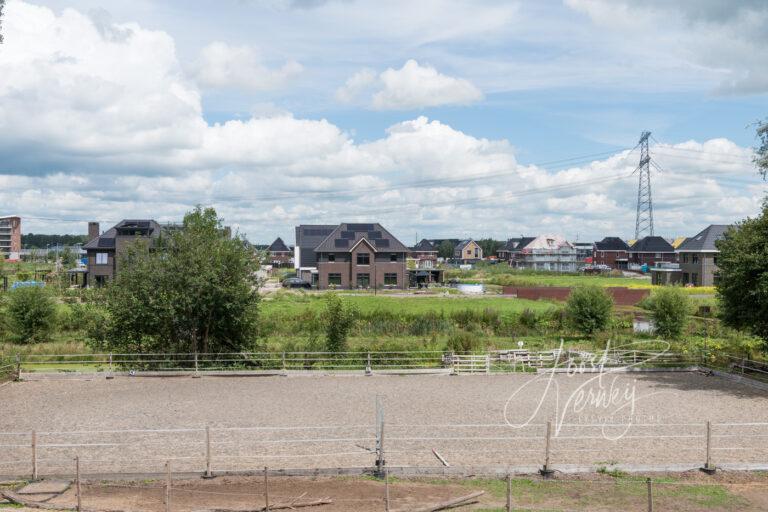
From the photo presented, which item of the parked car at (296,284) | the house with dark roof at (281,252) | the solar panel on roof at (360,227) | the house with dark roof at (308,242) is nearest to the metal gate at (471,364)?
the solar panel on roof at (360,227)

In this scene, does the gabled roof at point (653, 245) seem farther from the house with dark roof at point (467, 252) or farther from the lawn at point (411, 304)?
the lawn at point (411, 304)

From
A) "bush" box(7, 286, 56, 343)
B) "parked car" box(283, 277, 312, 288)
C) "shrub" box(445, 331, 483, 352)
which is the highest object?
"parked car" box(283, 277, 312, 288)

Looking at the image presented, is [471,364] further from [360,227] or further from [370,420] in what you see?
[360,227]

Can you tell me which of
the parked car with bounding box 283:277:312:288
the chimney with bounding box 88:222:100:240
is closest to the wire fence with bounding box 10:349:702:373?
the chimney with bounding box 88:222:100:240

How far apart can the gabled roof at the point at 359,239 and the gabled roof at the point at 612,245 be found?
3260 inches

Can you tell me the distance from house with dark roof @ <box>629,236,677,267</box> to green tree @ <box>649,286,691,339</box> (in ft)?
291

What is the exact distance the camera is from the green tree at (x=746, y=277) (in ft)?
90.0

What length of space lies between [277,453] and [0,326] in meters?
32.1

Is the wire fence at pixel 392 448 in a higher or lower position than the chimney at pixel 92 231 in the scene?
lower

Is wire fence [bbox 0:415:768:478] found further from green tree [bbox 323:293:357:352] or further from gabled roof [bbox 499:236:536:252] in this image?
gabled roof [bbox 499:236:536:252]

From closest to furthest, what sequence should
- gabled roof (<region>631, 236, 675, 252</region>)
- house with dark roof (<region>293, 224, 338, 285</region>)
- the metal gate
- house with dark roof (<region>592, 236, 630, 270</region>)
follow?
the metal gate → house with dark roof (<region>293, 224, 338, 285</region>) → gabled roof (<region>631, 236, 675, 252</region>) → house with dark roof (<region>592, 236, 630, 270</region>)


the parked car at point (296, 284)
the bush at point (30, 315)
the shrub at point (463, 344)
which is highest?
the parked car at point (296, 284)

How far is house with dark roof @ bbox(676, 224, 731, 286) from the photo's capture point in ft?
264

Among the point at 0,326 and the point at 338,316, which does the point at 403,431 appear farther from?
the point at 0,326
